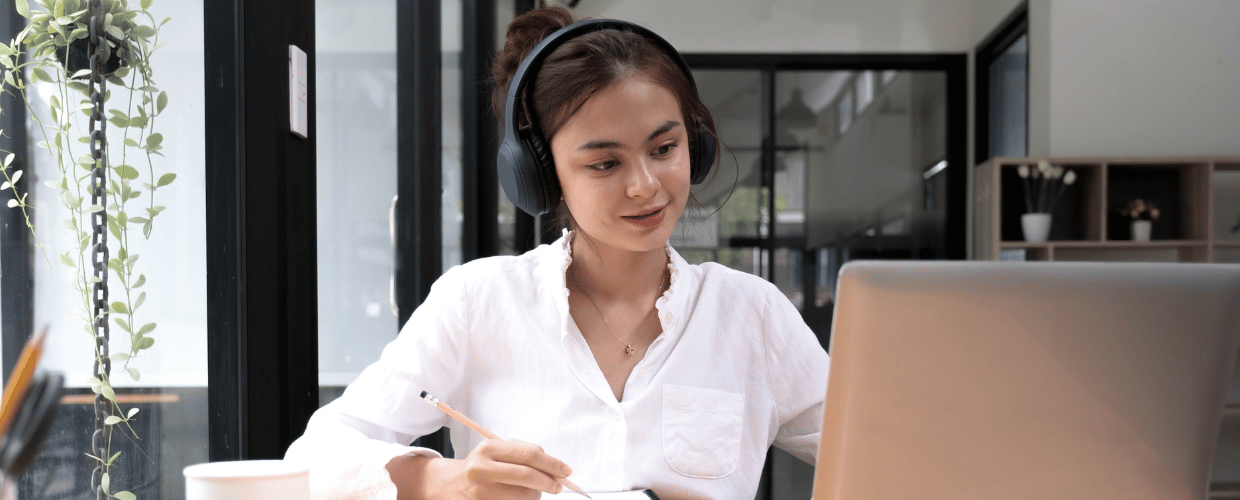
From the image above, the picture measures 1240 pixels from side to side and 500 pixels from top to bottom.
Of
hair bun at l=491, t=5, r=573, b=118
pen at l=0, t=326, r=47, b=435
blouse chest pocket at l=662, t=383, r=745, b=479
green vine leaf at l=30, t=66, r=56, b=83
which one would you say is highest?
hair bun at l=491, t=5, r=573, b=118

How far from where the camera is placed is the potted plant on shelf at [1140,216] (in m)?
3.49

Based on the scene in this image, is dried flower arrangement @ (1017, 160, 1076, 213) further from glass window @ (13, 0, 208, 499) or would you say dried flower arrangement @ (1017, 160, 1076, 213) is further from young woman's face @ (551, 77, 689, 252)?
glass window @ (13, 0, 208, 499)

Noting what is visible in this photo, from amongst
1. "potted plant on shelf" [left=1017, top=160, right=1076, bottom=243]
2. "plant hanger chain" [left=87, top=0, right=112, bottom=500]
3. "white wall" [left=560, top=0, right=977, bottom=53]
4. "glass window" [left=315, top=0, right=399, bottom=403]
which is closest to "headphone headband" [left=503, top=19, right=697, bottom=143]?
"plant hanger chain" [left=87, top=0, right=112, bottom=500]

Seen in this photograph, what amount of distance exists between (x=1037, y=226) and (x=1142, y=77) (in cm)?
78

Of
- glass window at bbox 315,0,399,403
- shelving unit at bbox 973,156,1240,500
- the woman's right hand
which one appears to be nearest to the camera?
the woman's right hand

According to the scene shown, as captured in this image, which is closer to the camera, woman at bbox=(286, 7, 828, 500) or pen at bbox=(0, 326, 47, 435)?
pen at bbox=(0, 326, 47, 435)

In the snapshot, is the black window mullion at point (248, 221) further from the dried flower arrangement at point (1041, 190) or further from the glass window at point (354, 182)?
the dried flower arrangement at point (1041, 190)

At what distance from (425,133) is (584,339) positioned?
1307mm

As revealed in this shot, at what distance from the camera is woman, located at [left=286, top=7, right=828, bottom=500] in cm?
108

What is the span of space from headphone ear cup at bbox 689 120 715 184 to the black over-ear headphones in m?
0.08

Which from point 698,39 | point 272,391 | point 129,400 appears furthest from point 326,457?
point 698,39

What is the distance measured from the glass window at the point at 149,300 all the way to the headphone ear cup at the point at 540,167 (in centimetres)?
43

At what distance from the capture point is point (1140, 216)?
3547 millimetres

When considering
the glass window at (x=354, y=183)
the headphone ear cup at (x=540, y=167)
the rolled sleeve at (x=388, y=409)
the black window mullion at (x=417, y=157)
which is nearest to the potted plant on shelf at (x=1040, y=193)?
the black window mullion at (x=417, y=157)
